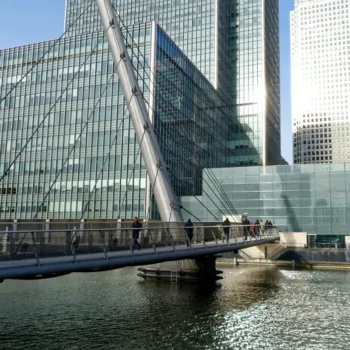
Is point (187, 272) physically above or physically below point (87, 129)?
below

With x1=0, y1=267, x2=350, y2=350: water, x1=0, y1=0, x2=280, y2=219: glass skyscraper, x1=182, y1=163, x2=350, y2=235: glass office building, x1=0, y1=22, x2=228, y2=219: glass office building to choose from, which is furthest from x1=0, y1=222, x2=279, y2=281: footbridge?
x1=0, y1=22, x2=228, y2=219: glass office building

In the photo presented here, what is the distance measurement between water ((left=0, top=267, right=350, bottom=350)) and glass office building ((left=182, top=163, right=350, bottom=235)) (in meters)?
27.8

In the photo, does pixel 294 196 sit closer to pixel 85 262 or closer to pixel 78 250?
Result: pixel 78 250

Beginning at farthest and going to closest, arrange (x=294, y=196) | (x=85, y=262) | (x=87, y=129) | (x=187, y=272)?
(x=87, y=129) < (x=294, y=196) < (x=187, y=272) < (x=85, y=262)

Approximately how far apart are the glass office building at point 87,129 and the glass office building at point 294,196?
10055 mm

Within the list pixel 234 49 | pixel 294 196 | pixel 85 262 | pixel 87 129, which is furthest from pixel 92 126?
pixel 234 49

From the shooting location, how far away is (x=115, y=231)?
720 inches

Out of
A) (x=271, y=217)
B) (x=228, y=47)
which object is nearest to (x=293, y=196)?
(x=271, y=217)

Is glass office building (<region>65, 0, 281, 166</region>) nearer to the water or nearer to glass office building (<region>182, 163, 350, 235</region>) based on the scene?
glass office building (<region>182, 163, 350, 235</region>)

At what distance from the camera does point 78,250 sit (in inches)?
642

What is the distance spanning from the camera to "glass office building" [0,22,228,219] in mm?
65750

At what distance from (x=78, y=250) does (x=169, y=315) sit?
684 centimetres

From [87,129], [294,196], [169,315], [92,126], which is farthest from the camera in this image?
[87,129]

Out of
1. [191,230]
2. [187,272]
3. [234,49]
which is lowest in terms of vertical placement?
[187,272]
